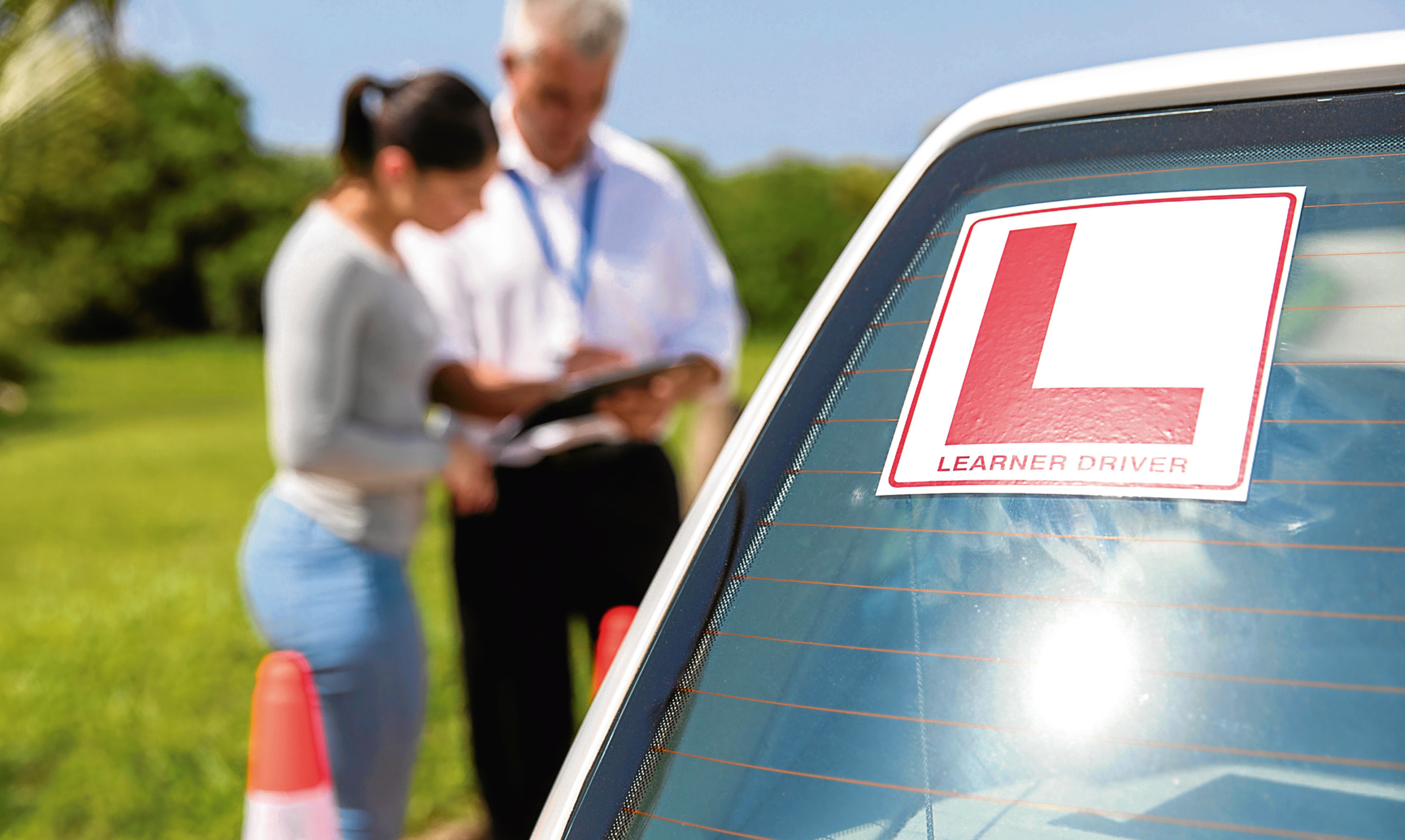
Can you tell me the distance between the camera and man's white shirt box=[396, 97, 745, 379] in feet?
9.38

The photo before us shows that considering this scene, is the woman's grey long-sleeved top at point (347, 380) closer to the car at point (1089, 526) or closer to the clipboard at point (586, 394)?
the clipboard at point (586, 394)

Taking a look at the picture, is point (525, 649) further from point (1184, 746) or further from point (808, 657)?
point (1184, 746)

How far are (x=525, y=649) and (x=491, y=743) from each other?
272mm

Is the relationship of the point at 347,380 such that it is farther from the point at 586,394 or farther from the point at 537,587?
the point at 537,587

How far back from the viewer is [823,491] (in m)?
1.25

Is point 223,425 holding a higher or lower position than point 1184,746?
higher

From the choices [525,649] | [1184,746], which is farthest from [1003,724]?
[525,649]

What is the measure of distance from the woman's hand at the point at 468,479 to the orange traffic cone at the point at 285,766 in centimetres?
100

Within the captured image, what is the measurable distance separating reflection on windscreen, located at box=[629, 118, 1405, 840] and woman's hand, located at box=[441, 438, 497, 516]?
A: 1.49m

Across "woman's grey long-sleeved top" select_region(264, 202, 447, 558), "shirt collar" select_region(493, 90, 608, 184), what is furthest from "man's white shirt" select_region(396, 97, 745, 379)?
"woman's grey long-sleeved top" select_region(264, 202, 447, 558)

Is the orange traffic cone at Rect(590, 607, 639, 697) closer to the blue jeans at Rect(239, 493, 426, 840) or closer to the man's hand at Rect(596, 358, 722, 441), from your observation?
the blue jeans at Rect(239, 493, 426, 840)

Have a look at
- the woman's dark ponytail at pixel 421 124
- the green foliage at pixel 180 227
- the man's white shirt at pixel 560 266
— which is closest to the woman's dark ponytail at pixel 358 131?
the woman's dark ponytail at pixel 421 124

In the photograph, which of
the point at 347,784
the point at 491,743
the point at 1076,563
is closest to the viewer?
the point at 1076,563

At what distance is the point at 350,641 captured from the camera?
224cm
